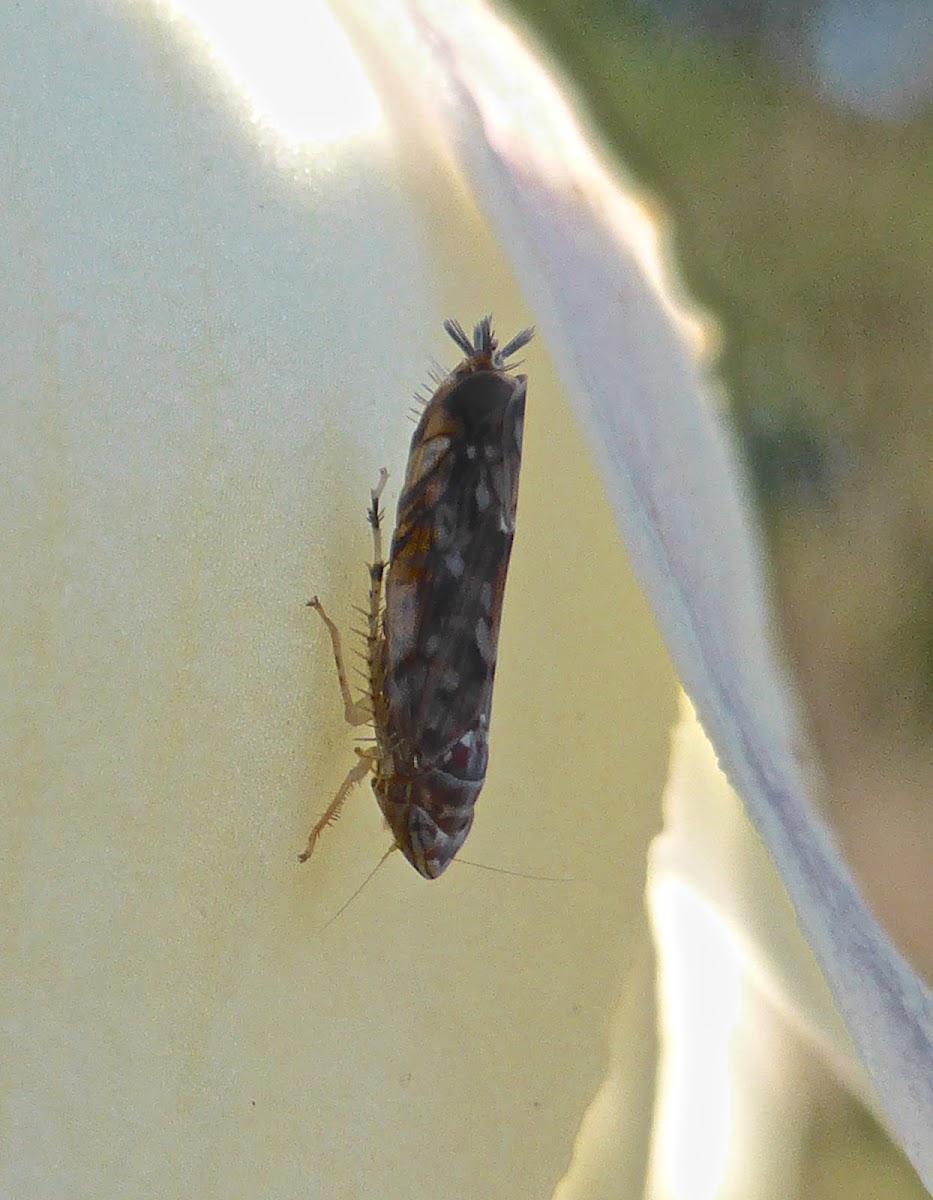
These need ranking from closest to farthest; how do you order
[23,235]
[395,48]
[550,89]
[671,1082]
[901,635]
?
[23,235] < [395,48] < [671,1082] < [550,89] < [901,635]

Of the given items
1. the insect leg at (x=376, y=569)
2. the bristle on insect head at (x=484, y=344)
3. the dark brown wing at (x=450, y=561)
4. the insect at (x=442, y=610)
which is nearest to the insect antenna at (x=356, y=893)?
the insect at (x=442, y=610)

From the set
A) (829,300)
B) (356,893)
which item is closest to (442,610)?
(356,893)

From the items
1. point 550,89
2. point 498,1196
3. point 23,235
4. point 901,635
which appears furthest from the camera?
point 901,635

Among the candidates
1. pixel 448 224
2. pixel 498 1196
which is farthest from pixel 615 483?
pixel 498 1196

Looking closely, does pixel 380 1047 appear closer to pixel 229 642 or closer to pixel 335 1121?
pixel 335 1121

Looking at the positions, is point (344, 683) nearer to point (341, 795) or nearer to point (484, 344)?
point (341, 795)

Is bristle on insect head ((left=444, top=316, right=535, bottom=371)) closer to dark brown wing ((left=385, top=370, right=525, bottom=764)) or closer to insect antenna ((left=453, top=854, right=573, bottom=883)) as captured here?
dark brown wing ((left=385, top=370, right=525, bottom=764))
